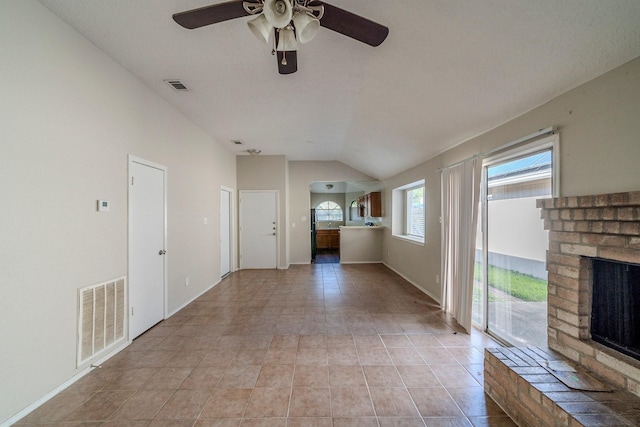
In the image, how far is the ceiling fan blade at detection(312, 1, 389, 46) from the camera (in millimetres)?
1422

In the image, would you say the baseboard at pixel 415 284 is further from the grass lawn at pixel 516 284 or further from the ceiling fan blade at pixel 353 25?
Answer: the ceiling fan blade at pixel 353 25

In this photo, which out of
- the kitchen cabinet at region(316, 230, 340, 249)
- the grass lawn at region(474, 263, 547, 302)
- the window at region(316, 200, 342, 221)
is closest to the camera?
the grass lawn at region(474, 263, 547, 302)

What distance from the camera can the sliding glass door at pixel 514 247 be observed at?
219 centimetres

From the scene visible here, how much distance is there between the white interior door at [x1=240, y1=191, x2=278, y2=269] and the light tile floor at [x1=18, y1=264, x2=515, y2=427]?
8.36 feet

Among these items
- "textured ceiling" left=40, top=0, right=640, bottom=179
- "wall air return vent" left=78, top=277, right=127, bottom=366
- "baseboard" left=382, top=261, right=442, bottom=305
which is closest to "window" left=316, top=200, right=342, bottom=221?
"baseboard" left=382, top=261, right=442, bottom=305

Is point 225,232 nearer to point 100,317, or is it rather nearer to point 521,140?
point 100,317

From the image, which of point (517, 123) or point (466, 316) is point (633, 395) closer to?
point (466, 316)

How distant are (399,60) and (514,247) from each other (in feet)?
6.86

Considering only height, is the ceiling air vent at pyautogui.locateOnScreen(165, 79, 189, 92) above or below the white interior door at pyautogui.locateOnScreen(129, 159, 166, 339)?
above

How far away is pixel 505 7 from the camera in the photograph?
1.52 metres

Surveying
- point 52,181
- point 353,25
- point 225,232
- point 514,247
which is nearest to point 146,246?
point 52,181

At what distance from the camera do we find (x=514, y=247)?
2.46 metres

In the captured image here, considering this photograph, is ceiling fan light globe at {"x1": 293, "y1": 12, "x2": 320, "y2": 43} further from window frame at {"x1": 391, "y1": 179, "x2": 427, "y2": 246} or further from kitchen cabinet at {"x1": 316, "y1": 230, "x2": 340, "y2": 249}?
kitchen cabinet at {"x1": 316, "y1": 230, "x2": 340, "y2": 249}

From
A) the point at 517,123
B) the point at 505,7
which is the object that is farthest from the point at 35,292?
the point at 517,123
